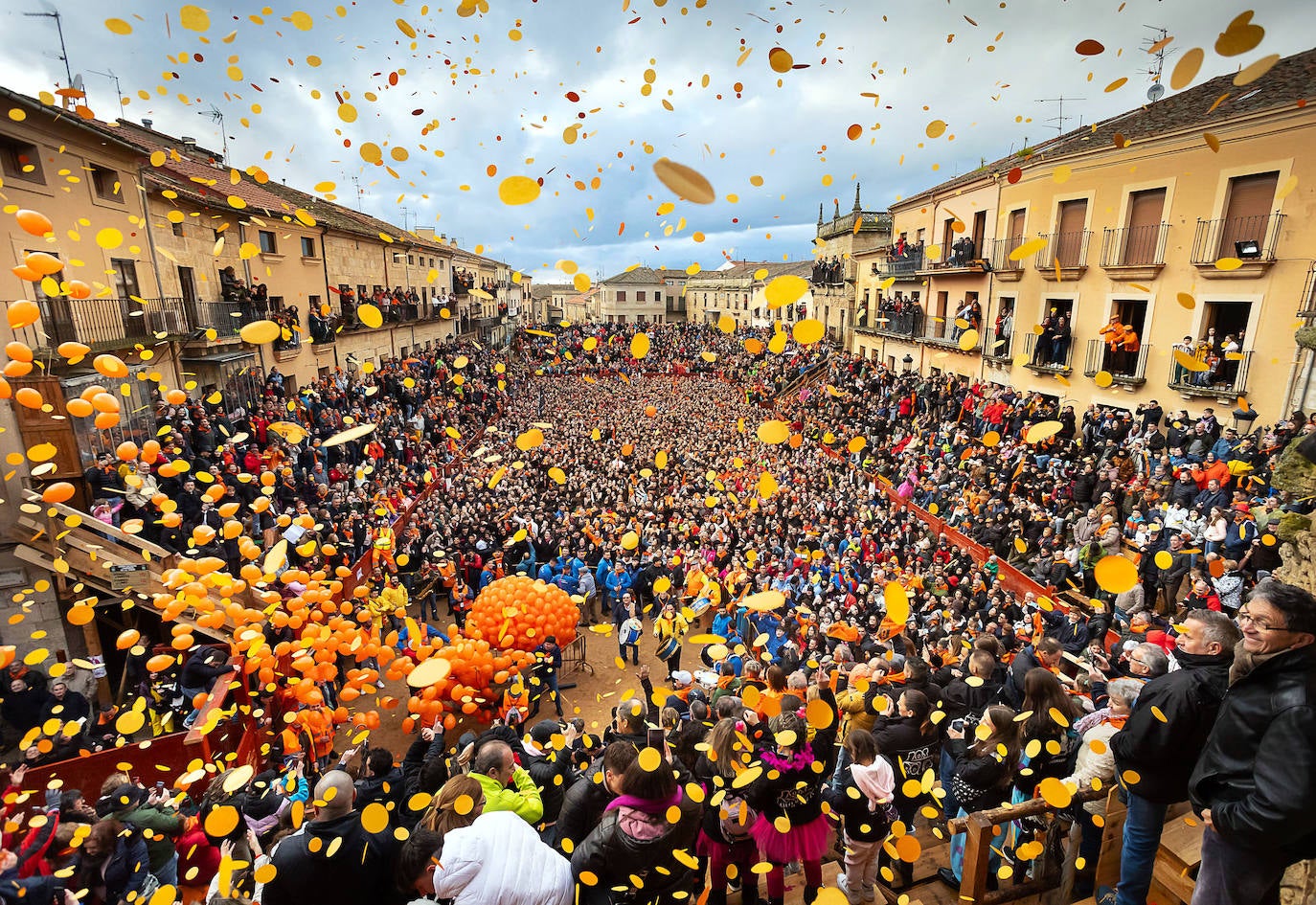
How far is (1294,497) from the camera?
6785 millimetres

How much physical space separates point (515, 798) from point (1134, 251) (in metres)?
14.7

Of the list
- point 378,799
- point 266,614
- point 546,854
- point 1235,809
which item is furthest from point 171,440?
point 1235,809

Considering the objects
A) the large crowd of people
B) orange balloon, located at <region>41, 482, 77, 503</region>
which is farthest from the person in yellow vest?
orange balloon, located at <region>41, 482, 77, 503</region>

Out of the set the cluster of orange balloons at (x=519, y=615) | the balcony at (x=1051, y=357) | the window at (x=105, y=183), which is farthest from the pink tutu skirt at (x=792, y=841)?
the window at (x=105, y=183)

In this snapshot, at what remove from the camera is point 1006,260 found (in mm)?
15336

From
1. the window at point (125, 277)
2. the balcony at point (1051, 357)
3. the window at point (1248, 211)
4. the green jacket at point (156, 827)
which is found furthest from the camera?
the balcony at point (1051, 357)

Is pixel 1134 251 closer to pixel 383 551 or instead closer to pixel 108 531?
pixel 383 551

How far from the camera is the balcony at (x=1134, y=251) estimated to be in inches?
451

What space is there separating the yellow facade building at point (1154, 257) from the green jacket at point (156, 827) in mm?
10848

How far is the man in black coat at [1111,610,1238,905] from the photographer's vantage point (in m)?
2.43

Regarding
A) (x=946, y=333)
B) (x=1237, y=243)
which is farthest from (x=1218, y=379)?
(x=946, y=333)

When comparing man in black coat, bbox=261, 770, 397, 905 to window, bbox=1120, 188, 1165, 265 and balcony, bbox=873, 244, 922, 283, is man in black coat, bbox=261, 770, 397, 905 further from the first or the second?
balcony, bbox=873, 244, 922, 283

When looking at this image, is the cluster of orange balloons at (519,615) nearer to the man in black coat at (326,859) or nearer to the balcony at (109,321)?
the man in black coat at (326,859)

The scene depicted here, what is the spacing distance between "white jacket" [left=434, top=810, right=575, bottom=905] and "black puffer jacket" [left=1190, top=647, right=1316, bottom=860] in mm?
2435
